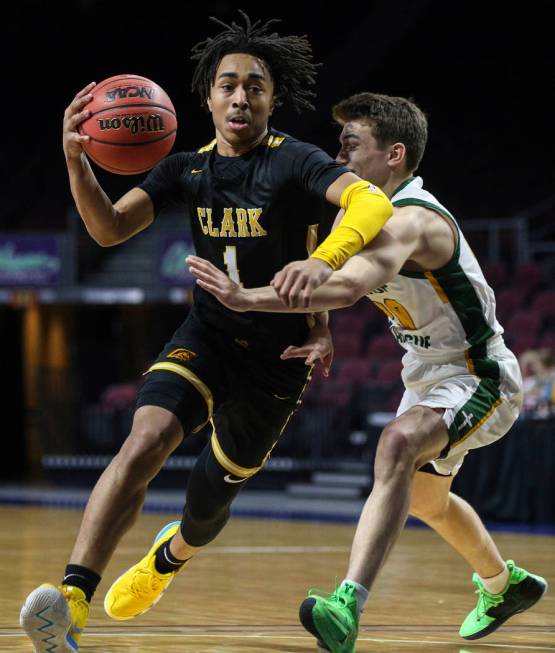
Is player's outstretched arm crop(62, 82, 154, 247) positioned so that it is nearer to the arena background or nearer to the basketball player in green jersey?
the basketball player in green jersey

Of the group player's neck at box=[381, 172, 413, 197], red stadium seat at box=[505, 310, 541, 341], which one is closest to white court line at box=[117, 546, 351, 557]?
player's neck at box=[381, 172, 413, 197]

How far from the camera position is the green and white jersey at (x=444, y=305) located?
4.62m

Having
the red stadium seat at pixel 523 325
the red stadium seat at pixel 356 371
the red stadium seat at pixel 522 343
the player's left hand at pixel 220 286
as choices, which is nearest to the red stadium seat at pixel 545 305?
the red stadium seat at pixel 523 325

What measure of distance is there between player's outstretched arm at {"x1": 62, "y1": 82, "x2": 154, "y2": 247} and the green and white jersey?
0.94 m

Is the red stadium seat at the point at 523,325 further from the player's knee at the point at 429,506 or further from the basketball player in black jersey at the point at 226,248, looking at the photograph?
the basketball player in black jersey at the point at 226,248

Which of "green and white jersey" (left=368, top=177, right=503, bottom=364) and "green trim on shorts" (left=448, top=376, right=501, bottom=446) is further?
"green and white jersey" (left=368, top=177, right=503, bottom=364)

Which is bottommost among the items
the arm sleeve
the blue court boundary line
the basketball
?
the blue court boundary line

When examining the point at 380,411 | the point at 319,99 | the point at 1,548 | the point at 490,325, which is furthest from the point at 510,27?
the point at 490,325

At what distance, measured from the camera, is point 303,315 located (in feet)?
15.5

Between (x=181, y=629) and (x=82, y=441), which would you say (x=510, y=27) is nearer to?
(x=82, y=441)

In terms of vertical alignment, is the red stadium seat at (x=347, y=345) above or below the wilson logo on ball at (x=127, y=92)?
below

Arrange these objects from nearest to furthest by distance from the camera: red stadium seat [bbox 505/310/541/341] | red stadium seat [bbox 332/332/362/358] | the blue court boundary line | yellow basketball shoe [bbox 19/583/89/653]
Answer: yellow basketball shoe [bbox 19/583/89/653] < the blue court boundary line < red stadium seat [bbox 505/310/541/341] < red stadium seat [bbox 332/332/362/358]

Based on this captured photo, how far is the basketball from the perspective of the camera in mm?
4430

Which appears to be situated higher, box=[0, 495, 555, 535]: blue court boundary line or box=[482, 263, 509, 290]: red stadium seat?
box=[482, 263, 509, 290]: red stadium seat
